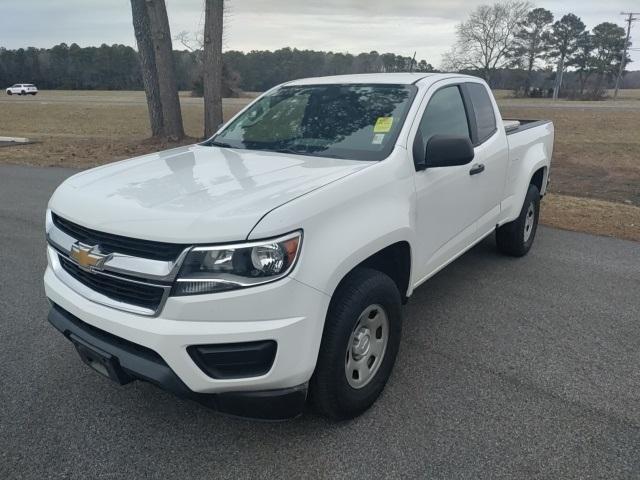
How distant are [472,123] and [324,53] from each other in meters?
82.7

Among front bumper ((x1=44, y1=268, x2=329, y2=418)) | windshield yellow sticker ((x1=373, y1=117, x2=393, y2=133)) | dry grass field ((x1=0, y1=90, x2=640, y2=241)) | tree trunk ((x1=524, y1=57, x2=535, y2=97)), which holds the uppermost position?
tree trunk ((x1=524, y1=57, x2=535, y2=97))

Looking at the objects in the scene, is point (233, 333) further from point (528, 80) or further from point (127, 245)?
point (528, 80)

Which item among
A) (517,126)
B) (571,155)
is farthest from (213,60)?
(571,155)

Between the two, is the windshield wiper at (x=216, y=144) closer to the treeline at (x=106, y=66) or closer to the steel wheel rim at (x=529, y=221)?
the steel wheel rim at (x=529, y=221)

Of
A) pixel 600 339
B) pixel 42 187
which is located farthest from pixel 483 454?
pixel 42 187

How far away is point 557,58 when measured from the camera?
71938 mm

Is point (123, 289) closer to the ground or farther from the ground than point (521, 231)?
farther from the ground

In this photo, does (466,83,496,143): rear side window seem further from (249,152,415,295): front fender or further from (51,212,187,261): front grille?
(51,212,187,261): front grille

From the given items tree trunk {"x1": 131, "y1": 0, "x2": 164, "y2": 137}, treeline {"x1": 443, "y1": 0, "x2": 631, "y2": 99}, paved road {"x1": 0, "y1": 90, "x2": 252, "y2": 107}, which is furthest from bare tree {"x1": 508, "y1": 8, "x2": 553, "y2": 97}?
tree trunk {"x1": 131, "y1": 0, "x2": 164, "y2": 137}

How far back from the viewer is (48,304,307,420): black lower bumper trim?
2293mm

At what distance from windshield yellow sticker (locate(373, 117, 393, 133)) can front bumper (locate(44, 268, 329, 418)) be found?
140cm

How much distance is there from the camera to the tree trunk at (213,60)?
12570 millimetres

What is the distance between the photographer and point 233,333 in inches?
86.6

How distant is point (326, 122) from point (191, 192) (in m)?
1.42
